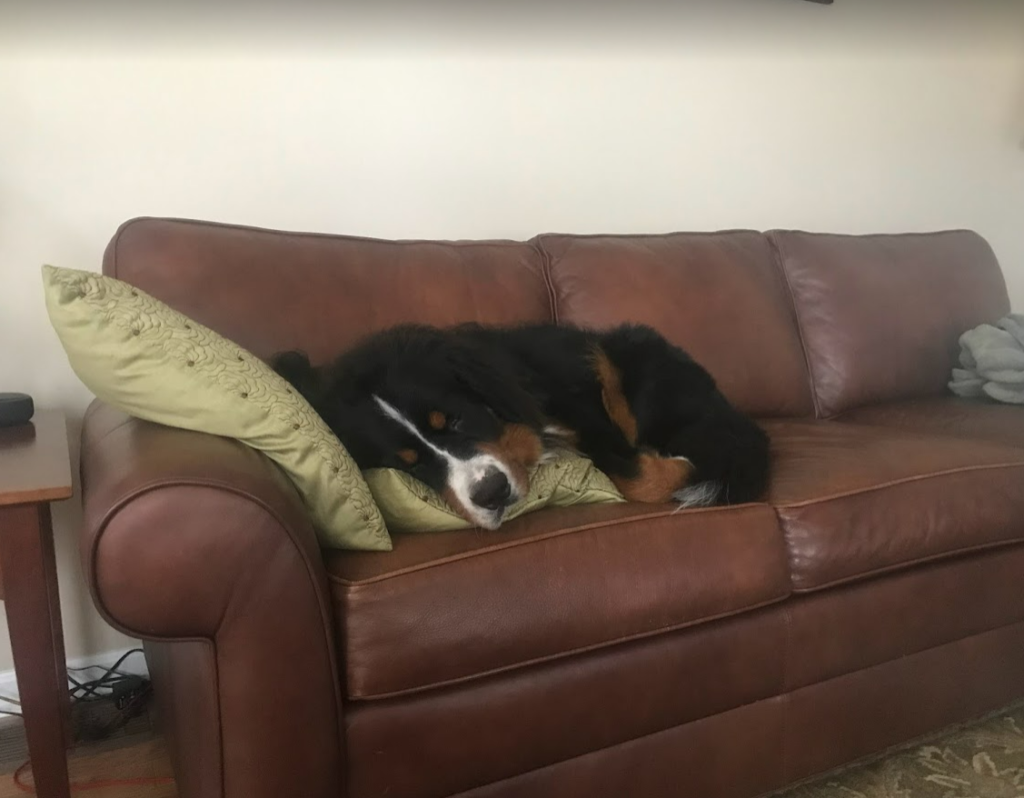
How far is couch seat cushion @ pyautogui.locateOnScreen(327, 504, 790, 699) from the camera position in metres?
1.26

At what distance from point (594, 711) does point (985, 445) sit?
113 centimetres

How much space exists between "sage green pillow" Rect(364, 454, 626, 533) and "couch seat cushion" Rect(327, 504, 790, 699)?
4cm

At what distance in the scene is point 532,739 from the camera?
1.38 m

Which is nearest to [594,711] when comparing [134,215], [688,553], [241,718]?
[688,553]

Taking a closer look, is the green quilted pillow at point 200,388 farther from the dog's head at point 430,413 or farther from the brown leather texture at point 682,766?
the brown leather texture at point 682,766

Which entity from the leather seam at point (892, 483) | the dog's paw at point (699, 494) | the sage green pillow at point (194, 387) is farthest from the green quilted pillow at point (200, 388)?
the leather seam at point (892, 483)

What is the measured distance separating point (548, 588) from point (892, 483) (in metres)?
0.78

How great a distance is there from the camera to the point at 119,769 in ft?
6.00

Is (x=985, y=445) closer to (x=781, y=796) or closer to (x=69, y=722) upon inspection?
(x=781, y=796)

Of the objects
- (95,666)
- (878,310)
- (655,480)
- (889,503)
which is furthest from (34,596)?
(878,310)

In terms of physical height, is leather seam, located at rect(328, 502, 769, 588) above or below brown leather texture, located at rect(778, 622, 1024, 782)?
above

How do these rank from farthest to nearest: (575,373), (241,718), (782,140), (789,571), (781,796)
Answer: (782,140) → (575,373) → (781,796) → (789,571) → (241,718)

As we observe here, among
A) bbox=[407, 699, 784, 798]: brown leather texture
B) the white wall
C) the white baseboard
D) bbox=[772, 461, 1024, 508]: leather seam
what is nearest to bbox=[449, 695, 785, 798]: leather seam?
bbox=[407, 699, 784, 798]: brown leather texture

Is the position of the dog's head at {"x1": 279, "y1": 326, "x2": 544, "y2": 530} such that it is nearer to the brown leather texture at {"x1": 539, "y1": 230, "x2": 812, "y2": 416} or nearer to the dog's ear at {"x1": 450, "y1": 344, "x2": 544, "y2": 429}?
the dog's ear at {"x1": 450, "y1": 344, "x2": 544, "y2": 429}
